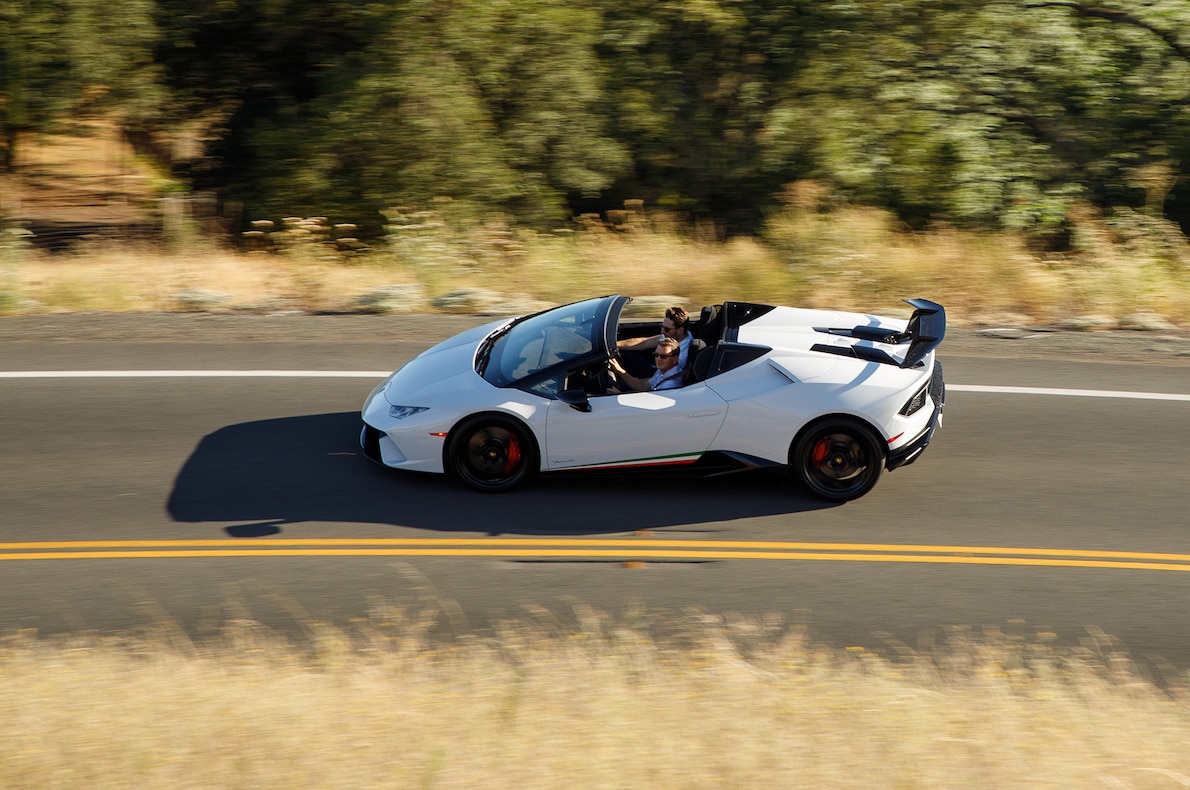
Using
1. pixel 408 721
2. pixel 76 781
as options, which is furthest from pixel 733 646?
pixel 76 781

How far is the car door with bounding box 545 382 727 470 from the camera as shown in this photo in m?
8.33

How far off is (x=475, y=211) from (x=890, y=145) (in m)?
7.24

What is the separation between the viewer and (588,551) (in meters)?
7.96

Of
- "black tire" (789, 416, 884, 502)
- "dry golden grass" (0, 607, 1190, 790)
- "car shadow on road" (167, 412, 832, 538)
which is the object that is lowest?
"dry golden grass" (0, 607, 1190, 790)

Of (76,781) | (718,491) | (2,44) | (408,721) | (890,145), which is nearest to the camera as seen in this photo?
(76,781)

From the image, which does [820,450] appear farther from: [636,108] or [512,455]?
[636,108]

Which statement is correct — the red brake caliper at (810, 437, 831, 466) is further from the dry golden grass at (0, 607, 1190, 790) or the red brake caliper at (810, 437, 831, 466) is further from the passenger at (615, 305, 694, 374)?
the dry golden grass at (0, 607, 1190, 790)

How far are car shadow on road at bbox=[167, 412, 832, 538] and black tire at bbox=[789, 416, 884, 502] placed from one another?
0.17 m

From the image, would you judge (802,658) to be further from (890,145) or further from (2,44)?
(2,44)

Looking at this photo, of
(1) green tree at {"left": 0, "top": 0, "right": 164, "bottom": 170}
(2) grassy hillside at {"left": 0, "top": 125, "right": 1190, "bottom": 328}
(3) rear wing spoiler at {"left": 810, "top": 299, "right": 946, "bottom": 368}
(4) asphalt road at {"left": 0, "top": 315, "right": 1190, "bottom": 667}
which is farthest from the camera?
(1) green tree at {"left": 0, "top": 0, "right": 164, "bottom": 170}

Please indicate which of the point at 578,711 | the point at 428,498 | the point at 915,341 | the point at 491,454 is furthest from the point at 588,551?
the point at 915,341

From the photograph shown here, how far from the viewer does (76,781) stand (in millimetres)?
5004

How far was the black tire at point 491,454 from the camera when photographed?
8.50m

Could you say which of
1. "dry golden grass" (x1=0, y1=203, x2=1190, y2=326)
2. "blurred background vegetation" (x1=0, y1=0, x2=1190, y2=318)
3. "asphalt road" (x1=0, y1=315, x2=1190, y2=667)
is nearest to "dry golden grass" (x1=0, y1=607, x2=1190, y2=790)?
"asphalt road" (x1=0, y1=315, x2=1190, y2=667)
